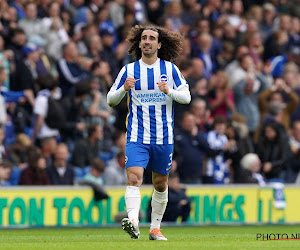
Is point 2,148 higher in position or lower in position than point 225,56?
lower

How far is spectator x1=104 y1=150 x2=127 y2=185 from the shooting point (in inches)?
646

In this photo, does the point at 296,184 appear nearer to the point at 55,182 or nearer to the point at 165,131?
the point at 55,182

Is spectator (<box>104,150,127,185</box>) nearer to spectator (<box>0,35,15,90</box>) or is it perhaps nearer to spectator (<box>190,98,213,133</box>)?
spectator (<box>190,98,213,133</box>)

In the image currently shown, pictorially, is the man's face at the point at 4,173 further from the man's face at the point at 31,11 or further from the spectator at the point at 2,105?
the man's face at the point at 31,11

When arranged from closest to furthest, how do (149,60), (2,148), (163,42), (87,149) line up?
(149,60) < (163,42) < (2,148) < (87,149)

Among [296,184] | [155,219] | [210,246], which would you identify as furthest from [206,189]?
[210,246]

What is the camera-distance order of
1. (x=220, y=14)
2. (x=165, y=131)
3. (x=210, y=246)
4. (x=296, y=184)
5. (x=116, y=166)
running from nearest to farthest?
(x=210, y=246) < (x=165, y=131) < (x=116, y=166) < (x=296, y=184) < (x=220, y=14)

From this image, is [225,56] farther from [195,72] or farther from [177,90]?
[177,90]

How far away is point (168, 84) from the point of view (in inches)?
430

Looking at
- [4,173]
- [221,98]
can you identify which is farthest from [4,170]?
[221,98]

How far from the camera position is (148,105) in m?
10.8

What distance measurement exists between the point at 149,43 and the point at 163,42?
1.24 feet

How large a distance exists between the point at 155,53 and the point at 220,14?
12.0 meters

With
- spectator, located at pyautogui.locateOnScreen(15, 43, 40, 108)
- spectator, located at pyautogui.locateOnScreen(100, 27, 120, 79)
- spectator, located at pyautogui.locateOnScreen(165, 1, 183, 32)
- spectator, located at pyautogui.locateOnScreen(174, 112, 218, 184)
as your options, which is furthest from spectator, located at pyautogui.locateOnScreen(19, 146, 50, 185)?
spectator, located at pyautogui.locateOnScreen(165, 1, 183, 32)
